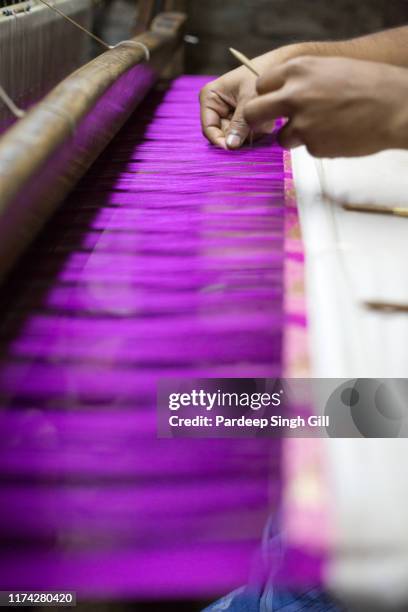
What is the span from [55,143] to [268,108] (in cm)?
33

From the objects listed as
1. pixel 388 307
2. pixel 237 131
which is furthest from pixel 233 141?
pixel 388 307

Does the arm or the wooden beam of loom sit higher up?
the arm

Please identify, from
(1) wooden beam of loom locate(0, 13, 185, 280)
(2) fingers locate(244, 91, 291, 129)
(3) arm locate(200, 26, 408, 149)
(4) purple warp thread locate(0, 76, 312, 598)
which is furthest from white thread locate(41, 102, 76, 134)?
(3) arm locate(200, 26, 408, 149)

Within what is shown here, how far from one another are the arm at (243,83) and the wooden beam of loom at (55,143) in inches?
8.0

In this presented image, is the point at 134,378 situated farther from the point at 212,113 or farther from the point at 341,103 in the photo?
the point at 212,113

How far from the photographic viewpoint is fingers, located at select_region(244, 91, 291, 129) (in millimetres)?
1016

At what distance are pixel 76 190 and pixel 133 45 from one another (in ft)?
2.42

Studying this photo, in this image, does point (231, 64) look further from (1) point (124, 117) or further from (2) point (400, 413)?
(2) point (400, 413)

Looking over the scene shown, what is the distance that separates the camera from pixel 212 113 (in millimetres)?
1501

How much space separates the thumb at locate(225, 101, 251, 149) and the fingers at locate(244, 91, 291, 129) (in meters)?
0.38

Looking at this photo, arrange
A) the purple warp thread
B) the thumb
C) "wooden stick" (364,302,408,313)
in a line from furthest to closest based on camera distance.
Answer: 1. the thumb
2. "wooden stick" (364,302,408,313)
3. the purple warp thread

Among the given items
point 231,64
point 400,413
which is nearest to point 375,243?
point 400,413

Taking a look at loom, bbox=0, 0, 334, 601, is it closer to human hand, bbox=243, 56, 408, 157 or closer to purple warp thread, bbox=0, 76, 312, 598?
purple warp thread, bbox=0, 76, 312, 598

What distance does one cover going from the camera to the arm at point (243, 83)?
1.45m
